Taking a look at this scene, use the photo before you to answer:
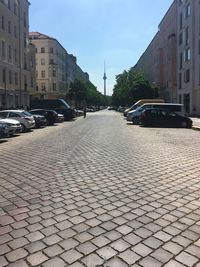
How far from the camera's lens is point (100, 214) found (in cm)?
410

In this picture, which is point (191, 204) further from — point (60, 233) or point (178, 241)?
point (60, 233)

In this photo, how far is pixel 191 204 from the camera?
4551 mm

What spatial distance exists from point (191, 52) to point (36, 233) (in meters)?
41.7

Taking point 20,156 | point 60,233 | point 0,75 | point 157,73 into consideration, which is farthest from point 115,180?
point 157,73

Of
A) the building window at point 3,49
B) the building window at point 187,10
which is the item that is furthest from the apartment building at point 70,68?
the building window at point 187,10

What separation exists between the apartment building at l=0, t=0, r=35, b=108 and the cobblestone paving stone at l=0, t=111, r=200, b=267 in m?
33.1

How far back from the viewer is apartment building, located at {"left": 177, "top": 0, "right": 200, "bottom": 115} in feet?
129

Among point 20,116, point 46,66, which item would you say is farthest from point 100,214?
point 46,66

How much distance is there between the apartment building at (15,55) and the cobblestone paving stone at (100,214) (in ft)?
108

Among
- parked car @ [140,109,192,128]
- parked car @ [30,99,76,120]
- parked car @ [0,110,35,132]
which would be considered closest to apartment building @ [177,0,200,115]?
parked car @ [30,99,76,120]

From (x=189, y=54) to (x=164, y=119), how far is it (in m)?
23.9

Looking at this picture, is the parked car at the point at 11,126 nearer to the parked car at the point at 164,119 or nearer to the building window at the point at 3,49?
the parked car at the point at 164,119

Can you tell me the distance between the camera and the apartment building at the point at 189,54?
39.2 meters

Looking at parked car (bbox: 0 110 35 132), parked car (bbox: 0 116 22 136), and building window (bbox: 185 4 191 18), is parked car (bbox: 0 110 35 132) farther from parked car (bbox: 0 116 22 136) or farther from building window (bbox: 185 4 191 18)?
building window (bbox: 185 4 191 18)
